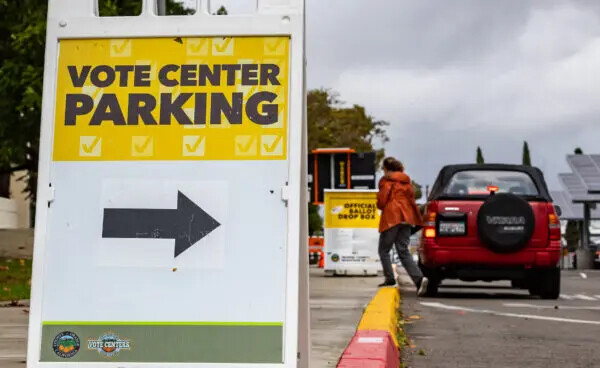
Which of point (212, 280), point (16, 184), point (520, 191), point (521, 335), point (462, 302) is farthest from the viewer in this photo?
point (16, 184)

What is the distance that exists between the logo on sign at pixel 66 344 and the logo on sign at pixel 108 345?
0.06 meters

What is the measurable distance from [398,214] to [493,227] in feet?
4.00

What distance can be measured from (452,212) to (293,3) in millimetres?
9318

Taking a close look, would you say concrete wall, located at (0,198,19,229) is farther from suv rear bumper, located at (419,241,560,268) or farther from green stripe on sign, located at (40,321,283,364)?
green stripe on sign, located at (40,321,283,364)

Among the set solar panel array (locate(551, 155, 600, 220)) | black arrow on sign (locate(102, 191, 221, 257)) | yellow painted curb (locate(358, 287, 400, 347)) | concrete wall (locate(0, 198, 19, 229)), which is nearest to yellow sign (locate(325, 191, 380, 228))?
yellow painted curb (locate(358, 287, 400, 347))

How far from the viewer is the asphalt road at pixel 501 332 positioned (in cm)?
Answer: 704

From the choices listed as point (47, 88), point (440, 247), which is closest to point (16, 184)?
point (440, 247)

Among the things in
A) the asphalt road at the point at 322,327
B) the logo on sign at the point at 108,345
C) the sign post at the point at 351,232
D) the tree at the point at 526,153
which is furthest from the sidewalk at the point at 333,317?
the tree at the point at 526,153

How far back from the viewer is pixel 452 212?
13.5m

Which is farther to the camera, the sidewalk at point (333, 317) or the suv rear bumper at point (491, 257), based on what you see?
the suv rear bumper at point (491, 257)

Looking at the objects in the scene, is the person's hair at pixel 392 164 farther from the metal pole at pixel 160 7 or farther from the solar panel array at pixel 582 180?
the solar panel array at pixel 582 180

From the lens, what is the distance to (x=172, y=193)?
14.0 ft

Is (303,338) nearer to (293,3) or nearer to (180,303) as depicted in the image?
(180,303)

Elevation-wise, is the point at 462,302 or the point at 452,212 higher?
the point at 452,212
